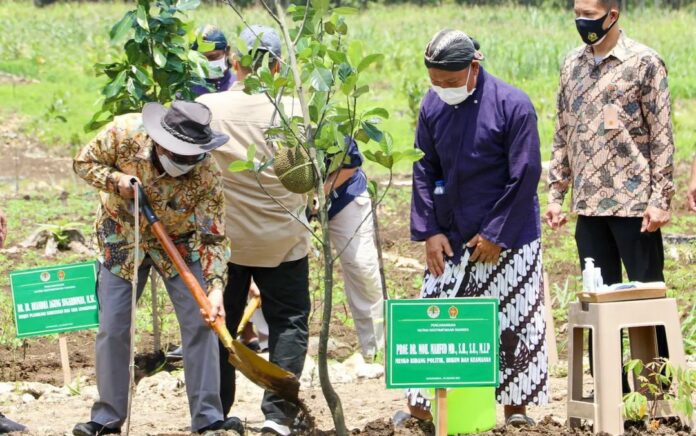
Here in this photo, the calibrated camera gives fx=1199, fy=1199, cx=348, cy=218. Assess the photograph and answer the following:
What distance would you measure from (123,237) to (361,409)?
1.65m

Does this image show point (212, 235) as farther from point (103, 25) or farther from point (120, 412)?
point (103, 25)

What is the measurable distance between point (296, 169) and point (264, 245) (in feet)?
2.99

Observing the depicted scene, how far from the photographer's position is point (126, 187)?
4.84 m

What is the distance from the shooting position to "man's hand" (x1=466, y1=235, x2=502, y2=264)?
5.07 metres

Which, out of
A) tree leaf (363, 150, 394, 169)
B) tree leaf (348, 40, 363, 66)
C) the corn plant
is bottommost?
the corn plant

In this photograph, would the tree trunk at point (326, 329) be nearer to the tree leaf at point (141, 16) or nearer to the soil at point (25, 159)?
the tree leaf at point (141, 16)

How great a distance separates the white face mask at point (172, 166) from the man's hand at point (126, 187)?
137 mm

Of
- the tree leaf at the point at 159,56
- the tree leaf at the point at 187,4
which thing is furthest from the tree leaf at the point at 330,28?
the tree leaf at the point at 159,56

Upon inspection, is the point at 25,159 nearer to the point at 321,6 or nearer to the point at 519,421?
the point at 519,421

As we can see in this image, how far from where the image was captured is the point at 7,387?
22.0 ft

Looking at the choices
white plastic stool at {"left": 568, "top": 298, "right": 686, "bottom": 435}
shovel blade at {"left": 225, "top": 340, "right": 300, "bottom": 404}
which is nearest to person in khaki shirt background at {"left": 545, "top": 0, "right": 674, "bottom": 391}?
white plastic stool at {"left": 568, "top": 298, "right": 686, "bottom": 435}

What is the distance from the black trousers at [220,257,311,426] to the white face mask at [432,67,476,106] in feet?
3.49

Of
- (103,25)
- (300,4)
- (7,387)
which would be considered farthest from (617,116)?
(103,25)

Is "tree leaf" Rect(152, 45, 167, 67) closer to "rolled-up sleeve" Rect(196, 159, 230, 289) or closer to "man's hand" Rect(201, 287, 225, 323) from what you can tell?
"rolled-up sleeve" Rect(196, 159, 230, 289)
